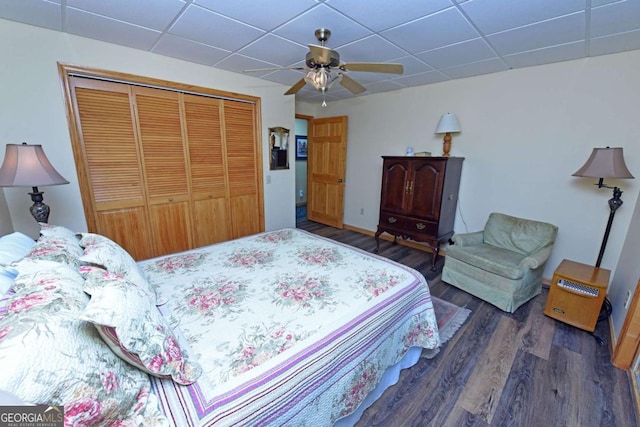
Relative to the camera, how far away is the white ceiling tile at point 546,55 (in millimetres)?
2250

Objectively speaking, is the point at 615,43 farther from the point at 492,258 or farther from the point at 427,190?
the point at 492,258

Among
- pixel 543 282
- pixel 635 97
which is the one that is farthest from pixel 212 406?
pixel 635 97

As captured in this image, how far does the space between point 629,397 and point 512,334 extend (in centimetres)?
64

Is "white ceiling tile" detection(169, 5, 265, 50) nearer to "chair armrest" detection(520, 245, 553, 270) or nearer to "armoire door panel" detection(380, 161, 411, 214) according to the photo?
"armoire door panel" detection(380, 161, 411, 214)

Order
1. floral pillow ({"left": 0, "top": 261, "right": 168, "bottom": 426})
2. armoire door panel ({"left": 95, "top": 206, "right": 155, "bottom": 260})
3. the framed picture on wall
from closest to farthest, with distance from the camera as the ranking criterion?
floral pillow ({"left": 0, "top": 261, "right": 168, "bottom": 426}), armoire door panel ({"left": 95, "top": 206, "right": 155, "bottom": 260}), the framed picture on wall

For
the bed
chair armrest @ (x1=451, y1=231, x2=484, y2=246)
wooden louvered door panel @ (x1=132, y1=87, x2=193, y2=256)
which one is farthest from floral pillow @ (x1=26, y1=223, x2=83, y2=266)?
chair armrest @ (x1=451, y1=231, x2=484, y2=246)

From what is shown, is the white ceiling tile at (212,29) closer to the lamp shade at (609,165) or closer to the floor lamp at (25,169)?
the floor lamp at (25,169)

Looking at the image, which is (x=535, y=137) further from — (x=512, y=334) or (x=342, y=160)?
(x=342, y=160)

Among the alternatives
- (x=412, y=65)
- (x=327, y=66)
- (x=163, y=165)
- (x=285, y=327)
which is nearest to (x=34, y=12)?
(x=163, y=165)

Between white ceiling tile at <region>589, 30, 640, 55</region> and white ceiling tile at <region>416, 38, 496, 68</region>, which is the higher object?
white ceiling tile at <region>416, 38, 496, 68</region>

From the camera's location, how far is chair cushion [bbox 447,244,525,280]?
2332 millimetres

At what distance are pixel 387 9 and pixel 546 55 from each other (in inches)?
72.0

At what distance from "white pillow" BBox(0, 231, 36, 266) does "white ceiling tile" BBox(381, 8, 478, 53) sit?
2718 mm

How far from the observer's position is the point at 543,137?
2.77 m
